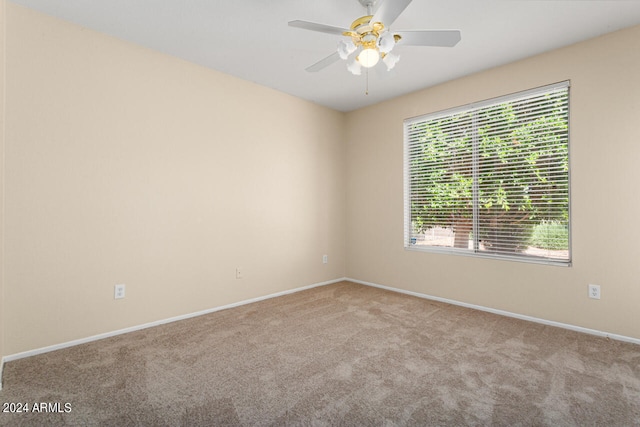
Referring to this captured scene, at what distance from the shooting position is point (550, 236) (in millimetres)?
2957

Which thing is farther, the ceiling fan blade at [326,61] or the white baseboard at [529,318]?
the white baseboard at [529,318]

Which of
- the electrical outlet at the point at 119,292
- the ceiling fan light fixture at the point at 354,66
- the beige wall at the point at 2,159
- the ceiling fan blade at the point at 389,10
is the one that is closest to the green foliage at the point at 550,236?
the ceiling fan light fixture at the point at 354,66

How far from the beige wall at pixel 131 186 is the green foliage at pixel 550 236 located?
2611 mm

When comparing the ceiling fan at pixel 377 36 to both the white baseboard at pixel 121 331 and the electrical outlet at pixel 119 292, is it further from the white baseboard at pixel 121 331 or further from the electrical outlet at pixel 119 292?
the white baseboard at pixel 121 331

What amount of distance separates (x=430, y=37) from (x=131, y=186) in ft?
8.58

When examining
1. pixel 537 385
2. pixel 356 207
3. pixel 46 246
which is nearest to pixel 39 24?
pixel 46 246

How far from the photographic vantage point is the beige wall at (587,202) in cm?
253

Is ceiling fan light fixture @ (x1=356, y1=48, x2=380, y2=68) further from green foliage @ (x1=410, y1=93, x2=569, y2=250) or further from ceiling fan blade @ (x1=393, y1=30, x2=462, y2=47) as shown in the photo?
green foliage @ (x1=410, y1=93, x2=569, y2=250)

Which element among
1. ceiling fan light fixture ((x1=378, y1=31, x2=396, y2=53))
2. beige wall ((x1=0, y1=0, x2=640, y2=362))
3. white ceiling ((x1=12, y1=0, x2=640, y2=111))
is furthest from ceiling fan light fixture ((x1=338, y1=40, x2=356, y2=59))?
beige wall ((x1=0, y1=0, x2=640, y2=362))

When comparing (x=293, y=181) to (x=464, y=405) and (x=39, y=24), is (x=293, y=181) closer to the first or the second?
(x=39, y=24)

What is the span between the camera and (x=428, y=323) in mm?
2953

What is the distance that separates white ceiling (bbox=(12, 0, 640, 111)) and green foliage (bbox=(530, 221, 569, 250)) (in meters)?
1.60

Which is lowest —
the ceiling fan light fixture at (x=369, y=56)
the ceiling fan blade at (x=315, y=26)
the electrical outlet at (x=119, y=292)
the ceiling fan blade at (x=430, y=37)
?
the electrical outlet at (x=119, y=292)

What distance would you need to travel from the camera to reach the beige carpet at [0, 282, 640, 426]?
163 centimetres
